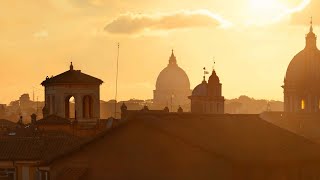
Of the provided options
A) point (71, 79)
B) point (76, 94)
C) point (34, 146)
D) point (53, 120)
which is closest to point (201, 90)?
point (76, 94)

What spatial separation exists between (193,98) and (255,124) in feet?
236

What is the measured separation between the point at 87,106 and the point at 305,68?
151ft

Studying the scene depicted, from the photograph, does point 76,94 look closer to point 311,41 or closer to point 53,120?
point 53,120

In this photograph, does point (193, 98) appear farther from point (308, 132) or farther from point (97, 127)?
point (97, 127)

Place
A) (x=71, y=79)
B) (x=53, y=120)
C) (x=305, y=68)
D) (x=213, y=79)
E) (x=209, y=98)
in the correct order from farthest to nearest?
(x=305, y=68), (x=213, y=79), (x=209, y=98), (x=71, y=79), (x=53, y=120)

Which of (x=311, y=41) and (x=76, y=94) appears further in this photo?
(x=311, y=41)

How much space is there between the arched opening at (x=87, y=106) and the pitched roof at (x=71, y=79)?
4.46 feet

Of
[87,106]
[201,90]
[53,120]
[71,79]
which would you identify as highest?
[201,90]

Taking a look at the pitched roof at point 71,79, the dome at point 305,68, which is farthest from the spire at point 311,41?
the pitched roof at point 71,79

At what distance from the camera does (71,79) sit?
78375 mm

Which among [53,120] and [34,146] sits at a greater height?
[53,120]

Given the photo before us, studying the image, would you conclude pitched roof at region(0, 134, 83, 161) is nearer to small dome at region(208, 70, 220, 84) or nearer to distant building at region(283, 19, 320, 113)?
small dome at region(208, 70, 220, 84)

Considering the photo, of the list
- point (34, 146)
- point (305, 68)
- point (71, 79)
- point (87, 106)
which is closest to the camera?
point (34, 146)

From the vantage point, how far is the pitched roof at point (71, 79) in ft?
257
